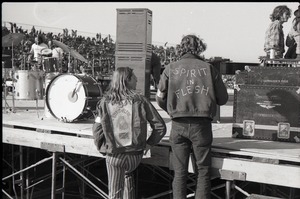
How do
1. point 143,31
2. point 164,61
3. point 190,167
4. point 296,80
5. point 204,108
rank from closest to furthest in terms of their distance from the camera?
point 204,108
point 190,167
point 296,80
point 143,31
point 164,61

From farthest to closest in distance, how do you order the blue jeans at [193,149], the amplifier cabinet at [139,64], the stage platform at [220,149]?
the amplifier cabinet at [139,64]
the stage platform at [220,149]
the blue jeans at [193,149]

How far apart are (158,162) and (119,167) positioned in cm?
100

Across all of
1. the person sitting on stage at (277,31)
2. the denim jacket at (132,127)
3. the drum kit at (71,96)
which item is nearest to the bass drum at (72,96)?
the drum kit at (71,96)

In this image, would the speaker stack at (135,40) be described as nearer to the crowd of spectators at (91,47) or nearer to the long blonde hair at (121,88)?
the long blonde hair at (121,88)

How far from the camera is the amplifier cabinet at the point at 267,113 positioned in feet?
17.5

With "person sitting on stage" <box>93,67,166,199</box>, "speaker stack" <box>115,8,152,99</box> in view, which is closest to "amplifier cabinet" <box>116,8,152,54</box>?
"speaker stack" <box>115,8,152,99</box>

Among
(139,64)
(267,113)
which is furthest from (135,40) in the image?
(267,113)

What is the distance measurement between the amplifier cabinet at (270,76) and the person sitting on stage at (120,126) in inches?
64.3

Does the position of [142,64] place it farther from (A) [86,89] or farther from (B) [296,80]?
(B) [296,80]

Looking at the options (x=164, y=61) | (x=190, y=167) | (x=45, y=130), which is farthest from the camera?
(x=164, y=61)

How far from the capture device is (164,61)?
47.1 ft

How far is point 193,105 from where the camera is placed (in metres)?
4.37

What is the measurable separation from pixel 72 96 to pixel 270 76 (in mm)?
2911

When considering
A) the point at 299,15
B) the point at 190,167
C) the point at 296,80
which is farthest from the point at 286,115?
the point at 299,15
